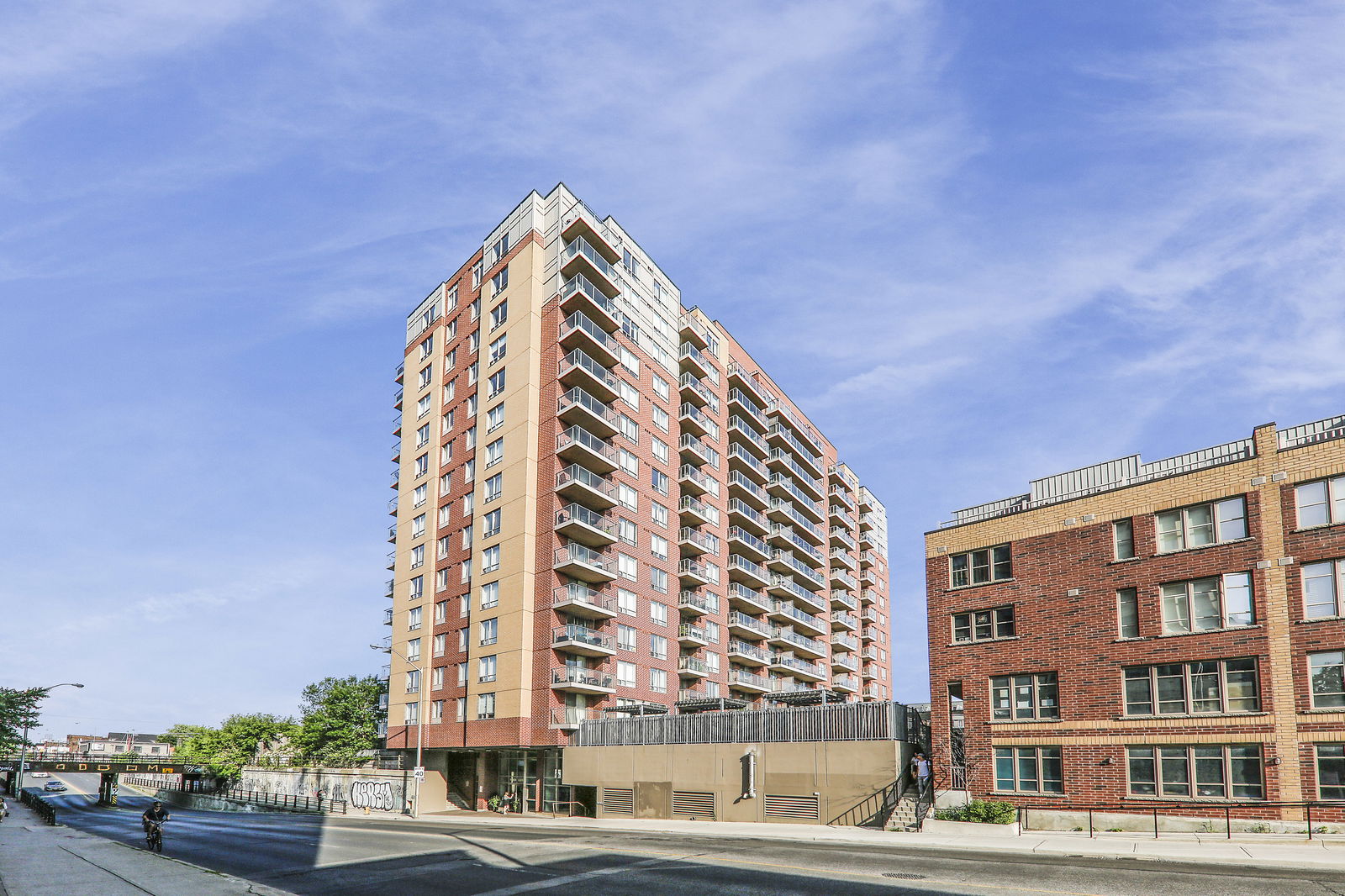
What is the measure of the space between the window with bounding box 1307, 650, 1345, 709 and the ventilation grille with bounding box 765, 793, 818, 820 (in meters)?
20.0

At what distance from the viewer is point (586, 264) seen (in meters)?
67.2

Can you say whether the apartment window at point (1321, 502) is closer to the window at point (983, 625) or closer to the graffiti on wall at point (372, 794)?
the window at point (983, 625)

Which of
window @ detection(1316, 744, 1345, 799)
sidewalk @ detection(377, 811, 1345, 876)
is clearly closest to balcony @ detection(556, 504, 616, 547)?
sidewalk @ detection(377, 811, 1345, 876)

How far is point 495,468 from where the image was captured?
66.8 meters

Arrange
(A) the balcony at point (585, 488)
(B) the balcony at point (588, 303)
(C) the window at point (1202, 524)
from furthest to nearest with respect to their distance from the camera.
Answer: (B) the balcony at point (588, 303) → (A) the balcony at point (585, 488) → (C) the window at point (1202, 524)

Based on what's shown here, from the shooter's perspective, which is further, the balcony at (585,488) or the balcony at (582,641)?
the balcony at (585,488)

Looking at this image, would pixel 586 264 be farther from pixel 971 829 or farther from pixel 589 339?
pixel 971 829

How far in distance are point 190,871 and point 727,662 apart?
57991 millimetres

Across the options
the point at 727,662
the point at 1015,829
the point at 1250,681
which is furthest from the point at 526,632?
the point at 1250,681

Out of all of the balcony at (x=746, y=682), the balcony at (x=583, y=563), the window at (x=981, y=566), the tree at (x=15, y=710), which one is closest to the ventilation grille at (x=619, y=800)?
the balcony at (x=583, y=563)

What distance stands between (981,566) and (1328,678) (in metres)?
13.1

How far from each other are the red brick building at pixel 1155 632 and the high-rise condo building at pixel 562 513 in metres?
11.3

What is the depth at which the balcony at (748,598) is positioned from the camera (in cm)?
8144

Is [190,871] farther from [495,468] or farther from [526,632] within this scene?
[495,468]
